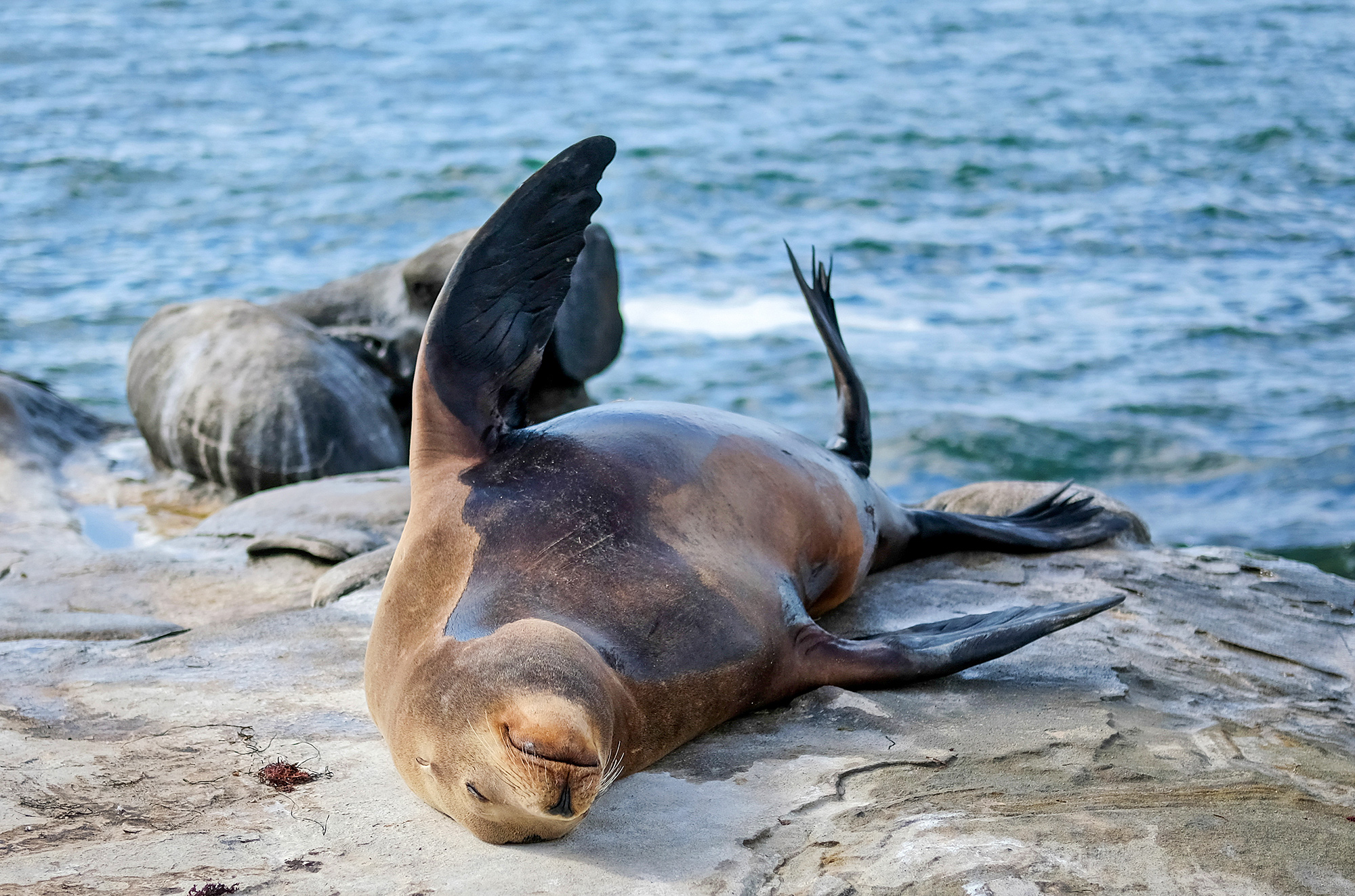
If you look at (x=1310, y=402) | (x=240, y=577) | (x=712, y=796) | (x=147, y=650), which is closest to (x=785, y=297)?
(x=1310, y=402)

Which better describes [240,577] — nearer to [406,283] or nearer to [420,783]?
[420,783]

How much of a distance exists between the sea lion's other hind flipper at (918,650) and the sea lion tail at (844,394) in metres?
1.24

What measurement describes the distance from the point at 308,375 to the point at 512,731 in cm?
496

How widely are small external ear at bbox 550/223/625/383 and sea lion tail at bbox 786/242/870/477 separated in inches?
110

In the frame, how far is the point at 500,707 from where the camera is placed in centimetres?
233

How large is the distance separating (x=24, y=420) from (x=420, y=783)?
5546mm

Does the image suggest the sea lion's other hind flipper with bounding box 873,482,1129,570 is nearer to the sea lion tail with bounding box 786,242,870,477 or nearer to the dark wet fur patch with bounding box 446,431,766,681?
the sea lion tail with bounding box 786,242,870,477

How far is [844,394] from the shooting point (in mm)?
4699

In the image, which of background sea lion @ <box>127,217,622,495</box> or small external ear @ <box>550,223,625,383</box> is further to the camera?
small external ear @ <box>550,223,625,383</box>

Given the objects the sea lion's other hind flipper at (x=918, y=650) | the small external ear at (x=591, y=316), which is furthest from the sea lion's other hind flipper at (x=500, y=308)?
the small external ear at (x=591, y=316)

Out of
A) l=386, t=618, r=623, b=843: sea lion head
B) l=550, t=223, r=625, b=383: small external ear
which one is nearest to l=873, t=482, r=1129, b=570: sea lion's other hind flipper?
l=386, t=618, r=623, b=843: sea lion head

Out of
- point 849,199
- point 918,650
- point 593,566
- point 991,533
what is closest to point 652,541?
point 593,566

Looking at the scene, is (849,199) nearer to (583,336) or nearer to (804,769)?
(583,336)

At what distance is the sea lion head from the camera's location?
2.23 metres
